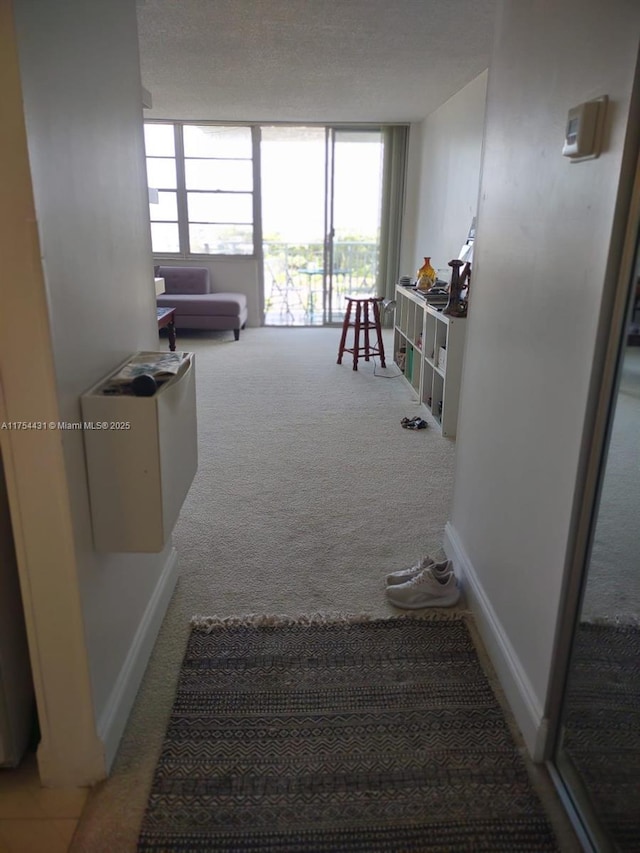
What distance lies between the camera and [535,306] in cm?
156

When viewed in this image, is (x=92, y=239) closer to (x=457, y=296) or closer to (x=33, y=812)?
(x=33, y=812)

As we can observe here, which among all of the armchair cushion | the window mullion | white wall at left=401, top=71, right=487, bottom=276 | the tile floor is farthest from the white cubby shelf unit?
the window mullion

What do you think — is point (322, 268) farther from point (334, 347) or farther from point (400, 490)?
point (400, 490)

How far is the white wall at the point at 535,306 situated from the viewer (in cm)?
123

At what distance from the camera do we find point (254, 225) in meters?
7.67

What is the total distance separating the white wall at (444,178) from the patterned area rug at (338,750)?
13.1 feet

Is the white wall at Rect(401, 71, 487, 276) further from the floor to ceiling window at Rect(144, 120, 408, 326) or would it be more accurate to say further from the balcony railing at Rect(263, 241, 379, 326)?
the balcony railing at Rect(263, 241, 379, 326)

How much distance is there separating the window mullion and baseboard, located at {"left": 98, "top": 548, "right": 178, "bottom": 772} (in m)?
6.24

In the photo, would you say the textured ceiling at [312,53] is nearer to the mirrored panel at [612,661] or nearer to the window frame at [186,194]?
the window frame at [186,194]

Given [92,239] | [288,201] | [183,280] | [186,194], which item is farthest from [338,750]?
[186,194]

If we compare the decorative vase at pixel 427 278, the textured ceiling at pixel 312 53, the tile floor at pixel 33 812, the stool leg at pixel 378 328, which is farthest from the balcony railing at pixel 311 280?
the tile floor at pixel 33 812

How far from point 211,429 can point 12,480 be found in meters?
2.67

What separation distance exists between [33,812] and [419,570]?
136cm

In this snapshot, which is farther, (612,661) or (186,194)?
(186,194)
